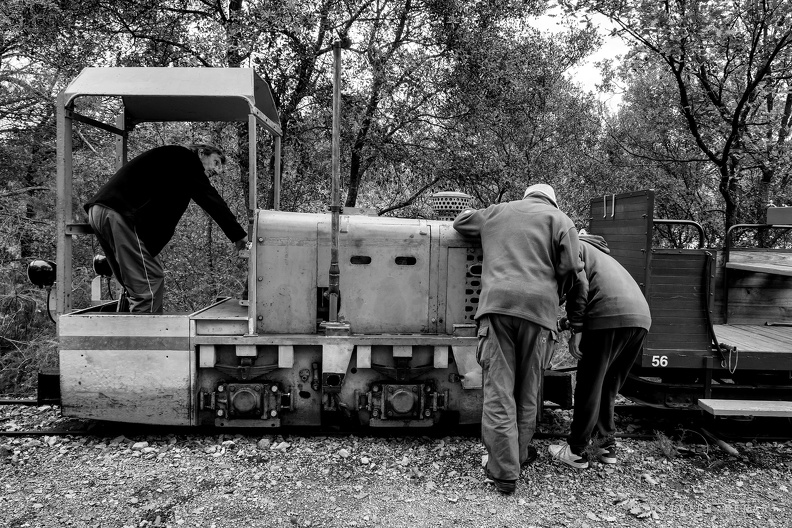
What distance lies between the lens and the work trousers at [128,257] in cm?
450

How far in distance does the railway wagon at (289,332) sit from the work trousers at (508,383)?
0.53m

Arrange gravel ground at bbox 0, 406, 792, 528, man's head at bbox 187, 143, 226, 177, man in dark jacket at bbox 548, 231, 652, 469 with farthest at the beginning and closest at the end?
man's head at bbox 187, 143, 226, 177, man in dark jacket at bbox 548, 231, 652, 469, gravel ground at bbox 0, 406, 792, 528

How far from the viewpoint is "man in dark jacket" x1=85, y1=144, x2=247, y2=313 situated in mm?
4527

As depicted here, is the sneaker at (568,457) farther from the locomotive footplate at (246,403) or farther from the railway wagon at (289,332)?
the locomotive footplate at (246,403)

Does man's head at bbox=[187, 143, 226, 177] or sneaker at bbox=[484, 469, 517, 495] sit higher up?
man's head at bbox=[187, 143, 226, 177]

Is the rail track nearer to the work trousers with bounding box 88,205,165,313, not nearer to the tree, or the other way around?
the work trousers with bounding box 88,205,165,313

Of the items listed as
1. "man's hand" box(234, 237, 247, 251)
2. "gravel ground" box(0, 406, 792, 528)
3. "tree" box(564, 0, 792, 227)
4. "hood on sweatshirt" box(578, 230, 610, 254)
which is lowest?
"gravel ground" box(0, 406, 792, 528)

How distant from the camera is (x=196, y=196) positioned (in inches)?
187

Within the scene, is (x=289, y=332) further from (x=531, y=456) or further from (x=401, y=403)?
(x=531, y=456)

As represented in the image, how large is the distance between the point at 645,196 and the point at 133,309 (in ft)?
13.7

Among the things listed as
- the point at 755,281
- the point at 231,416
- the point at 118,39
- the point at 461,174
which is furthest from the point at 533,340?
the point at 118,39

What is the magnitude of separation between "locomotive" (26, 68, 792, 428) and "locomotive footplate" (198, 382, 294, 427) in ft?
0.03

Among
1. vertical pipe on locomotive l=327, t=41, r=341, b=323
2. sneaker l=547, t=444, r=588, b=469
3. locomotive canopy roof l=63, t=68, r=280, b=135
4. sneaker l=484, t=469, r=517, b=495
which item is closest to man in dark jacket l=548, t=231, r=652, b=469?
sneaker l=547, t=444, r=588, b=469

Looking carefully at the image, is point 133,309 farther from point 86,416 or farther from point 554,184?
point 554,184
